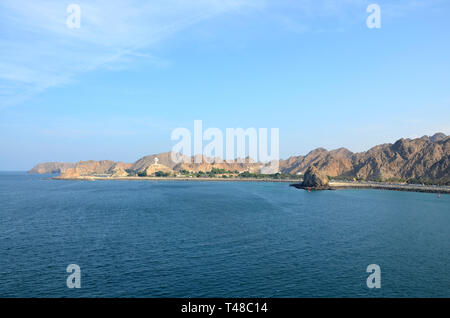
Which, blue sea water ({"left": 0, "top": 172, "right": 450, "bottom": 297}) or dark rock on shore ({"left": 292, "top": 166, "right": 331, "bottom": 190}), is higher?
dark rock on shore ({"left": 292, "top": 166, "right": 331, "bottom": 190})

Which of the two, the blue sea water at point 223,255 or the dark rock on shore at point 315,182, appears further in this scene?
the dark rock on shore at point 315,182

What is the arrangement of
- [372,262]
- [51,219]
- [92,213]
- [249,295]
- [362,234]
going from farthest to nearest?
[92,213]
[51,219]
[362,234]
[372,262]
[249,295]

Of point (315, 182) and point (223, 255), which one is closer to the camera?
point (223, 255)

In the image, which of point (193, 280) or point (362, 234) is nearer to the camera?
point (193, 280)

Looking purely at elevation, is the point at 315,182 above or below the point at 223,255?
above

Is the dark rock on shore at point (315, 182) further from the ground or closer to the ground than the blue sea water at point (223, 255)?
further from the ground

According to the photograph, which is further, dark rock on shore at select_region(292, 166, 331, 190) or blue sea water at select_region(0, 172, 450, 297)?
dark rock on shore at select_region(292, 166, 331, 190)

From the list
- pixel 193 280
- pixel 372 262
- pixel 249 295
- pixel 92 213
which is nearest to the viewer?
pixel 249 295

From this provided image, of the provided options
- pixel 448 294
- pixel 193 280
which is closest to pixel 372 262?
pixel 448 294

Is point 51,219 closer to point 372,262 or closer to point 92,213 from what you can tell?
→ point 92,213

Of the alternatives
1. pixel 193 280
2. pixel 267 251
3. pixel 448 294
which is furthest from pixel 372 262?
pixel 193 280
